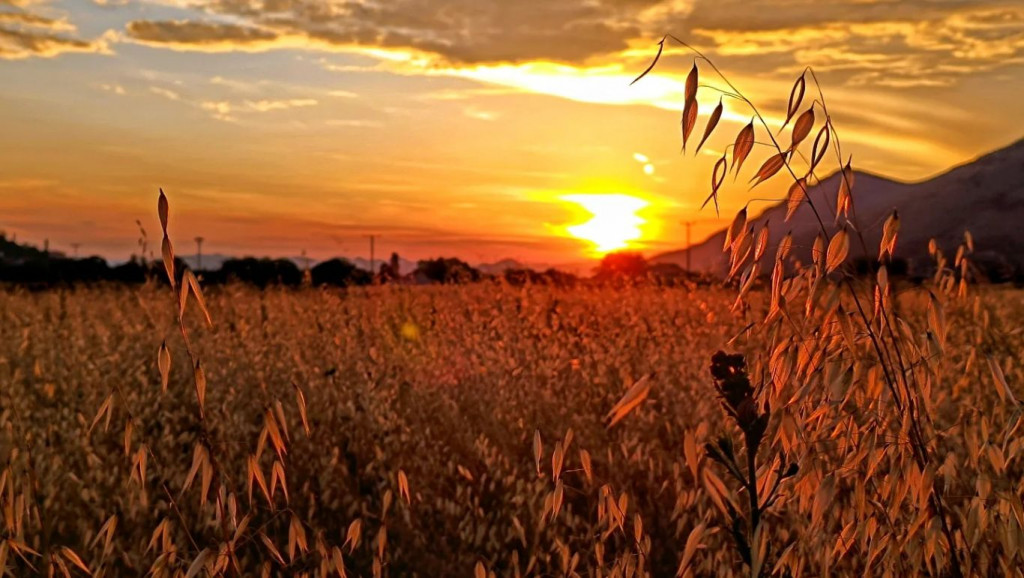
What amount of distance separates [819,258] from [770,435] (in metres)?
2.41

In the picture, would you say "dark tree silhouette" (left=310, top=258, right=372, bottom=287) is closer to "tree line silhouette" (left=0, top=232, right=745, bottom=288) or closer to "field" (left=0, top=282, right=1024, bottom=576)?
"tree line silhouette" (left=0, top=232, right=745, bottom=288)

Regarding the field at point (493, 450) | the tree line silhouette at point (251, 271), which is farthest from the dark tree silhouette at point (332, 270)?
the field at point (493, 450)

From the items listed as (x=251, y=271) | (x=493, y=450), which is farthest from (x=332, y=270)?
(x=493, y=450)

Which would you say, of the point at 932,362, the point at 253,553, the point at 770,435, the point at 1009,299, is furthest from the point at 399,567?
the point at 1009,299

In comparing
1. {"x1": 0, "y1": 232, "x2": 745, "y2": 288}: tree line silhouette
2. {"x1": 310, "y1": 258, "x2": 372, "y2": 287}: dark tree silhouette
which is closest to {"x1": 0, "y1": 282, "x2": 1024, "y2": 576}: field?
{"x1": 0, "y1": 232, "x2": 745, "y2": 288}: tree line silhouette

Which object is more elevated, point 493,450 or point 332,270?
point 332,270

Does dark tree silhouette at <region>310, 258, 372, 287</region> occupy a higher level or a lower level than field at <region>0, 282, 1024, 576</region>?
higher

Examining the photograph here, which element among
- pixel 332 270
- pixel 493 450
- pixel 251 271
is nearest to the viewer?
pixel 493 450

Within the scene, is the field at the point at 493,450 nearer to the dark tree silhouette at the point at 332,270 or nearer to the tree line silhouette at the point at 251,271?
the tree line silhouette at the point at 251,271

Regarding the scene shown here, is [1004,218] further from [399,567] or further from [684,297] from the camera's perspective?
[399,567]

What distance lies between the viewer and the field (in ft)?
6.56

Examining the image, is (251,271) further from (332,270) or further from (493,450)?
(493,450)

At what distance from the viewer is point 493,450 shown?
4.12 metres

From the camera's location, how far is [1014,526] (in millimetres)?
1943
